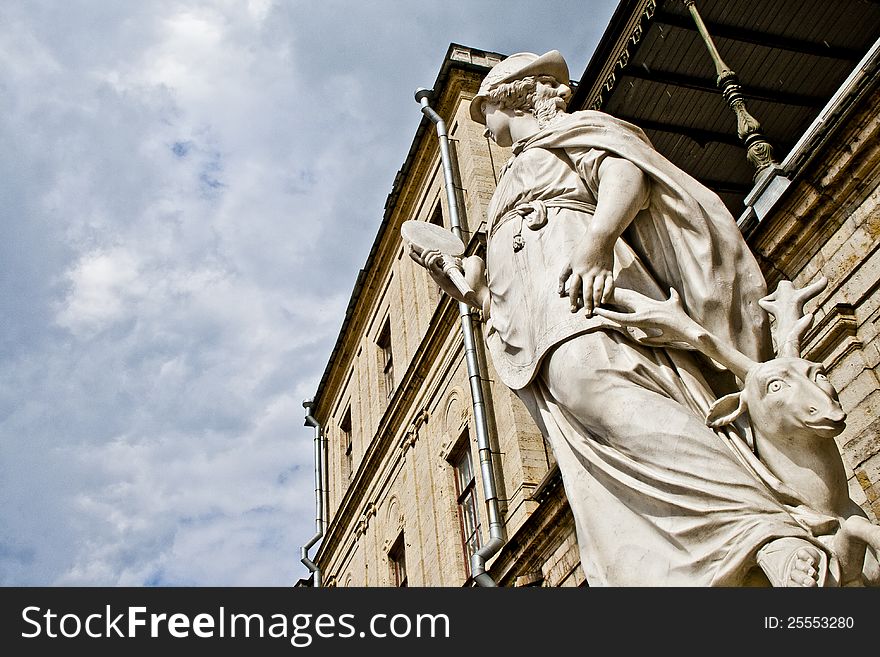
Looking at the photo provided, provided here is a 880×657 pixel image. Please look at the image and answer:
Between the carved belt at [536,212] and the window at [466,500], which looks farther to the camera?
the window at [466,500]

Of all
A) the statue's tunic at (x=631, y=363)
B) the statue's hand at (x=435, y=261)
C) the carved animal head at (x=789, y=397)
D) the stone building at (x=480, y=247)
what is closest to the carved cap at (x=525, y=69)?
the statue's tunic at (x=631, y=363)

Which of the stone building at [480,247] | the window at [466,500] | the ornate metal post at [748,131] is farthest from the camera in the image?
the window at [466,500]

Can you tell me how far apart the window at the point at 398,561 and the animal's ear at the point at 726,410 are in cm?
1557

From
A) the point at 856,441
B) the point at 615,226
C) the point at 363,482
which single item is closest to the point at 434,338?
the point at 363,482

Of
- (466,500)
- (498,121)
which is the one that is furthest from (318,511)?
(498,121)

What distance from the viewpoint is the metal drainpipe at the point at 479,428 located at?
472 inches

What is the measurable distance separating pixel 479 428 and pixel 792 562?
1152 cm

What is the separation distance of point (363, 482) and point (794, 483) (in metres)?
18.4

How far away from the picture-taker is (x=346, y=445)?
23.6 metres

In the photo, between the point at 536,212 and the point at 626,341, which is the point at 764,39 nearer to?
the point at 536,212

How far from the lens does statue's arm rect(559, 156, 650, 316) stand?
274 cm

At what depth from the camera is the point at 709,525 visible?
7.36 feet

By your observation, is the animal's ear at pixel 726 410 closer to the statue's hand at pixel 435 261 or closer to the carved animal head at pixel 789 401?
the carved animal head at pixel 789 401
